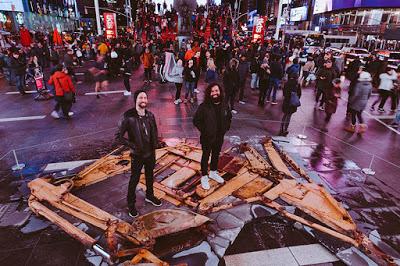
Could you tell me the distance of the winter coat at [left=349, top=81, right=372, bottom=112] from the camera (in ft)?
28.1

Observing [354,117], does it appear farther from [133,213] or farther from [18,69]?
[18,69]

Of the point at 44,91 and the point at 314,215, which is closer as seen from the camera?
the point at 314,215

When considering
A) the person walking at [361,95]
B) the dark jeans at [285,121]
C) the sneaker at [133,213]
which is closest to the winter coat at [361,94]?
the person walking at [361,95]

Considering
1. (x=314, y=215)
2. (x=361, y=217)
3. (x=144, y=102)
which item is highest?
(x=144, y=102)

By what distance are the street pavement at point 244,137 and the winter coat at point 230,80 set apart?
999 millimetres

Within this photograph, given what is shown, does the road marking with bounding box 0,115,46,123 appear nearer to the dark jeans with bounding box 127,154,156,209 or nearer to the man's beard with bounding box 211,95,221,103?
the dark jeans with bounding box 127,154,156,209

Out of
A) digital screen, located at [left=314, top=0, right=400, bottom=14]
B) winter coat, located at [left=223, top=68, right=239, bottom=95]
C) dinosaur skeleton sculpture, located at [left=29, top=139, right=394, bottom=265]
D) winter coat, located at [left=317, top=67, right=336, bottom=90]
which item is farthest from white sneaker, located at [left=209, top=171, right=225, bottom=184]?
digital screen, located at [left=314, top=0, right=400, bottom=14]

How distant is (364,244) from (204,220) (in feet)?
7.46

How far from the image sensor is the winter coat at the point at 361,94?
856cm

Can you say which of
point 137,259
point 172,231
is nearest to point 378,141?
point 172,231

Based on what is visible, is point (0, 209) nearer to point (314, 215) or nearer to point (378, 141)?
point (314, 215)

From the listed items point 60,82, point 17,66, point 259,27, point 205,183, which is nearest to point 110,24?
point 17,66

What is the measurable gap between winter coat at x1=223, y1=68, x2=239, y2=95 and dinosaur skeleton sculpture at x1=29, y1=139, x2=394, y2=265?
3451 mm

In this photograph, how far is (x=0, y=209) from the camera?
16.0 ft
